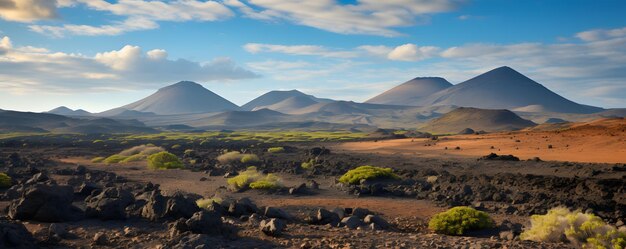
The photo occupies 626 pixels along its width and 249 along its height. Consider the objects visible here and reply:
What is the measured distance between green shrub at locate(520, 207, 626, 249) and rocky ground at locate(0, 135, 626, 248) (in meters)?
0.34

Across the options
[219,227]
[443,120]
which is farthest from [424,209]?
[443,120]

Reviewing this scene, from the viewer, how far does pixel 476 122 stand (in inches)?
5674

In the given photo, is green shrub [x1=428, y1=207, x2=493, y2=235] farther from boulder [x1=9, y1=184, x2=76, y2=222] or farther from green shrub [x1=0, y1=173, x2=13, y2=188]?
green shrub [x1=0, y1=173, x2=13, y2=188]

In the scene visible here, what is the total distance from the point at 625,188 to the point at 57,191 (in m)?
21.1

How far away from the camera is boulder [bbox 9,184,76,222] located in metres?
11.9

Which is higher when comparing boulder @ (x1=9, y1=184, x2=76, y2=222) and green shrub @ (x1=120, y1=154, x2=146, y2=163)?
boulder @ (x1=9, y1=184, x2=76, y2=222)

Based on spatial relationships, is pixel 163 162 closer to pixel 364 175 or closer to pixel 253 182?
pixel 253 182

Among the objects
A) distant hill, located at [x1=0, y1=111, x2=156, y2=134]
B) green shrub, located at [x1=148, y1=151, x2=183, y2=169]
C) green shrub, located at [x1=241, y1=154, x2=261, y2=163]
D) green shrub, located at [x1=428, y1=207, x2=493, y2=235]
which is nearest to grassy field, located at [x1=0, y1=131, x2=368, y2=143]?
green shrub, located at [x1=241, y1=154, x2=261, y2=163]

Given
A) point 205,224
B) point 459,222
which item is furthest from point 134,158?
point 459,222

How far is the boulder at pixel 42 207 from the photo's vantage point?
11.9 meters

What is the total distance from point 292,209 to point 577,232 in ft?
30.5

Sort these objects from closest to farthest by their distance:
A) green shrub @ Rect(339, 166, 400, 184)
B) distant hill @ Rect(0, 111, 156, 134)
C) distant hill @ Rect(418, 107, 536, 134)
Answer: green shrub @ Rect(339, 166, 400, 184)
distant hill @ Rect(418, 107, 536, 134)
distant hill @ Rect(0, 111, 156, 134)

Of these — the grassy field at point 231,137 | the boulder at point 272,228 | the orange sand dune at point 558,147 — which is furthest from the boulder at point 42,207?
the grassy field at point 231,137

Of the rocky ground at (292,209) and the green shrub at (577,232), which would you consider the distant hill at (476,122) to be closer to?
the rocky ground at (292,209)
